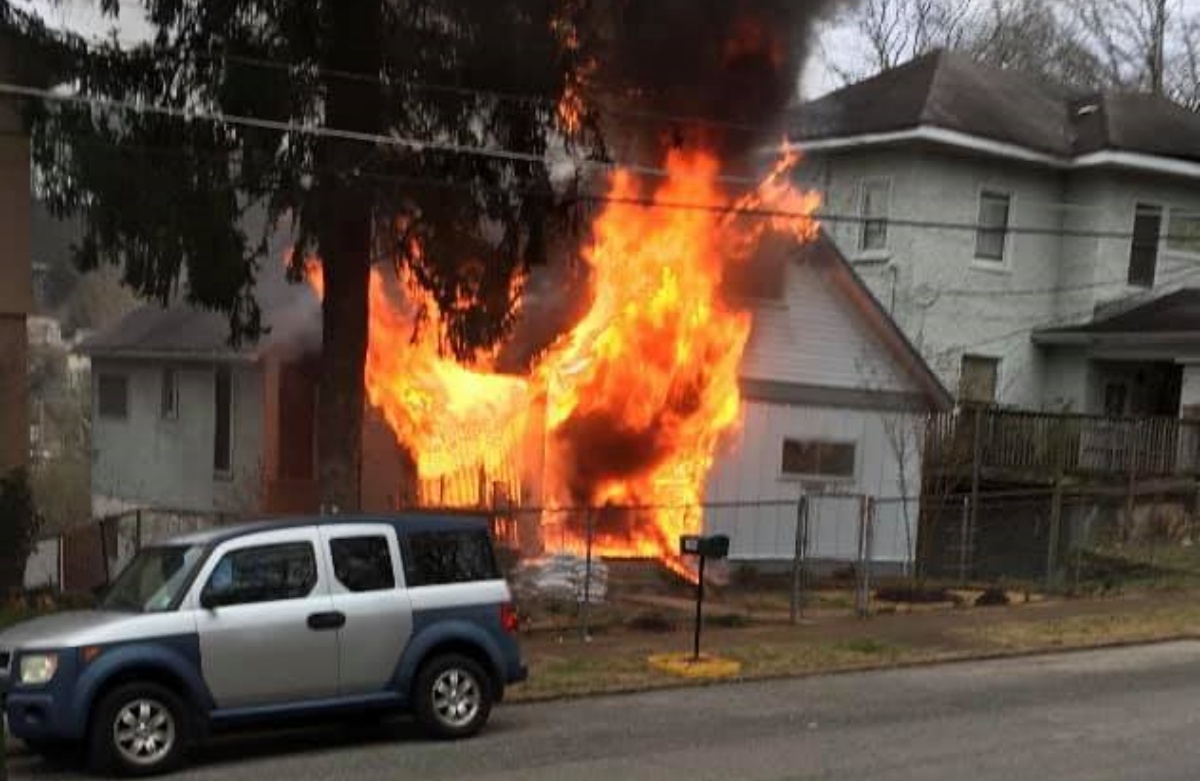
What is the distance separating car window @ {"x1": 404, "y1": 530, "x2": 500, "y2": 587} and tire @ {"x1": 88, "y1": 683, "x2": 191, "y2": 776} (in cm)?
168

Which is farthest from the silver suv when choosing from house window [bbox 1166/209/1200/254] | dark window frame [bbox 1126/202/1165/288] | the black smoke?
house window [bbox 1166/209/1200/254]

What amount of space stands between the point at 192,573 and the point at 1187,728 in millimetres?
6534

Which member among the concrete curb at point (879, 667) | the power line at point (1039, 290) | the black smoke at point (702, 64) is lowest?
the concrete curb at point (879, 667)

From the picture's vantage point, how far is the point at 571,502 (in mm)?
16641

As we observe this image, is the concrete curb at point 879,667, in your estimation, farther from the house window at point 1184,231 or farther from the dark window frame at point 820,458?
the house window at point 1184,231

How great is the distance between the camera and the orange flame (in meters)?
16.0

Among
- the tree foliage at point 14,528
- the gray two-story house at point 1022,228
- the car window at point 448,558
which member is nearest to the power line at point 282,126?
the tree foliage at point 14,528

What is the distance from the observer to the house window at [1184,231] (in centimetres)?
2467

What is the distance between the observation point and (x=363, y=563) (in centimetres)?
824

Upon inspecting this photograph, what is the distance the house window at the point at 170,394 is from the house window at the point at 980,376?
44.6ft

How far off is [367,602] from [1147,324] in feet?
61.3

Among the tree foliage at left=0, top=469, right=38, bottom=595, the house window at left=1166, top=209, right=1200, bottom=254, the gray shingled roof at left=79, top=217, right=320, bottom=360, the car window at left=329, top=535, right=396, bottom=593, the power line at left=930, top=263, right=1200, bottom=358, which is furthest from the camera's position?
the house window at left=1166, top=209, right=1200, bottom=254

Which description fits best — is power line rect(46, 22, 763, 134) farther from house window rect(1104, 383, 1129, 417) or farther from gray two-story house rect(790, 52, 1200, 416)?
house window rect(1104, 383, 1129, 417)

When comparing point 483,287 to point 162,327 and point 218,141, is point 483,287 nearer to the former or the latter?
point 218,141
